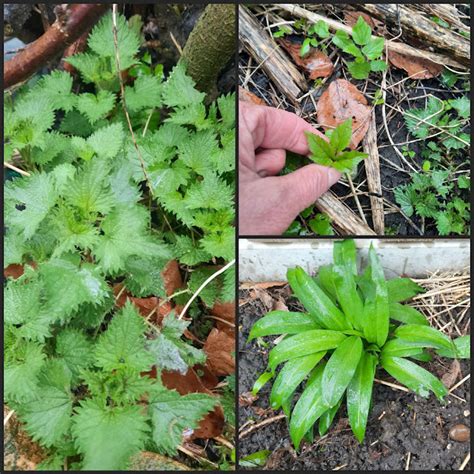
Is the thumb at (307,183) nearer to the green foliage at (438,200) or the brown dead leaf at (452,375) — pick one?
the green foliage at (438,200)

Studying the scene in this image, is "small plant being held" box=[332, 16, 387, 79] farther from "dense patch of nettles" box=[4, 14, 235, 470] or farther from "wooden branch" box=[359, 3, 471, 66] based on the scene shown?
"dense patch of nettles" box=[4, 14, 235, 470]

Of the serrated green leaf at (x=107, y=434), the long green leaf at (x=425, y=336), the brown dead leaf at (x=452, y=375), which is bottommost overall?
the brown dead leaf at (x=452, y=375)

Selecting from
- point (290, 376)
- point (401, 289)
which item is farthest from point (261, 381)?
point (401, 289)

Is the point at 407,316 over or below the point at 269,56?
below

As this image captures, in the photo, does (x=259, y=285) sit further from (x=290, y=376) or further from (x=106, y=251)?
Answer: (x=106, y=251)

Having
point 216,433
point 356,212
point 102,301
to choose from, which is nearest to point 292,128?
point 356,212

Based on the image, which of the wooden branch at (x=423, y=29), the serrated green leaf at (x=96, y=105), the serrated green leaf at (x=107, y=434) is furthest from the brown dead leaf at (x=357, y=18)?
the serrated green leaf at (x=107, y=434)
